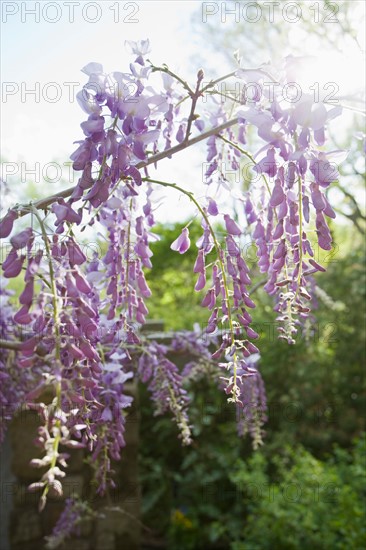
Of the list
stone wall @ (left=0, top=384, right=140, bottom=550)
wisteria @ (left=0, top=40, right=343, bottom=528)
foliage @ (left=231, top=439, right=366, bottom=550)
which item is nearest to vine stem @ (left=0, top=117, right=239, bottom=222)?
wisteria @ (left=0, top=40, right=343, bottom=528)

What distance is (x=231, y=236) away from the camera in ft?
4.71

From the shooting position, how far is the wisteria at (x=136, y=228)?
104cm

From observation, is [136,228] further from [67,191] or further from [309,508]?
[309,508]

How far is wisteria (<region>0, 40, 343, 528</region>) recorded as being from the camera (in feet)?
3.41

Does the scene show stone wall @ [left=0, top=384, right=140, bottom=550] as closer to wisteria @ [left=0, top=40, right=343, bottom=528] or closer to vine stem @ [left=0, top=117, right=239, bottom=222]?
wisteria @ [left=0, top=40, right=343, bottom=528]

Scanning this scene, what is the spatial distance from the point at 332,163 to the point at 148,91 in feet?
1.47

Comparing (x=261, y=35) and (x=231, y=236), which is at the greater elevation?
(x=261, y=35)

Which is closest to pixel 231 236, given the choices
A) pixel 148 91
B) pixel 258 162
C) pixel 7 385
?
pixel 258 162

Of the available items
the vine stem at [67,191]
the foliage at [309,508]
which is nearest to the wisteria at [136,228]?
the vine stem at [67,191]

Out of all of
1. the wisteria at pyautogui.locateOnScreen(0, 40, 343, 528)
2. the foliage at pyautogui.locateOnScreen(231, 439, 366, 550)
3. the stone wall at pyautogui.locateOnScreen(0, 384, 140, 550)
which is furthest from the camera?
the foliage at pyautogui.locateOnScreen(231, 439, 366, 550)

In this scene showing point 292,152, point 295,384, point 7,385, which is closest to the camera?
point 292,152

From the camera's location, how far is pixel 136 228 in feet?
5.35

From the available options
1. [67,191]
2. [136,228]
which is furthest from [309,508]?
[67,191]

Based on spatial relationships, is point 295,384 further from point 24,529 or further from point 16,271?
point 16,271
